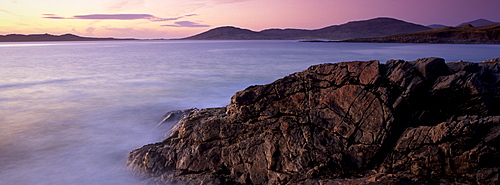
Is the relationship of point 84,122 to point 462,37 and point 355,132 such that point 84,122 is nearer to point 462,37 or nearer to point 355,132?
point 355,132

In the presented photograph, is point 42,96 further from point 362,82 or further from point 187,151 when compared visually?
point 362,82

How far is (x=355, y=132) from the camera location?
6.55 meters

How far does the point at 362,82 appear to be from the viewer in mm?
6965

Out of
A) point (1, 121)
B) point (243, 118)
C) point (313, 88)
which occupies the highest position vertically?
point (313, 88)

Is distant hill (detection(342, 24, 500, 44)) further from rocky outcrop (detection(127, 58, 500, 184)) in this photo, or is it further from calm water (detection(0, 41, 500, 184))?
rocky outcrop (detection(127, 58, 500, 184))

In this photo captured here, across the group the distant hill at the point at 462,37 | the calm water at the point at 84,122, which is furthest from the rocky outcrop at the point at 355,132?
the distant hill at the point at 462,37

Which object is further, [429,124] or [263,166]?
[263,166]

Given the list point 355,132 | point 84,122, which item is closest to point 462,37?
point 355,132

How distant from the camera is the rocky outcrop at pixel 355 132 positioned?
5.57 meters

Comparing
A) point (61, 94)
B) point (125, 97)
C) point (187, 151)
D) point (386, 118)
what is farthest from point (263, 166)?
point (61, 94)

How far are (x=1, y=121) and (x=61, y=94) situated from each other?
20.6 ft

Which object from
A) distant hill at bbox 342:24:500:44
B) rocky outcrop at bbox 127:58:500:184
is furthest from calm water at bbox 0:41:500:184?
distant hill at bbox 342:24:500:44

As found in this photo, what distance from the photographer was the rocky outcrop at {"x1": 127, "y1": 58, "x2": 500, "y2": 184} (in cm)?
557

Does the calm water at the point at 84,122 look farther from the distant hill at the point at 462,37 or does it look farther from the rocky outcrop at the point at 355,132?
the distant hill at the point at 462,37
